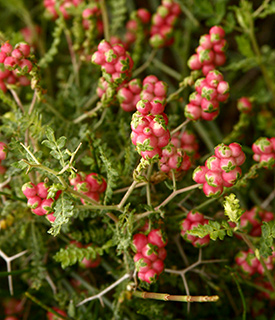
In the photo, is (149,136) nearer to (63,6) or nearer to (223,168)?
(223,168)

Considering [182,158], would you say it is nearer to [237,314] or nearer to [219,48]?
[219,48]

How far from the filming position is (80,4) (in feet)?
3.38

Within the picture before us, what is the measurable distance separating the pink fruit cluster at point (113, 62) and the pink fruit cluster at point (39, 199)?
0.27 meters

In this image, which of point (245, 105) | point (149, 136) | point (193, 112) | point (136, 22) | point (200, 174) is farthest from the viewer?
point (136, 22)

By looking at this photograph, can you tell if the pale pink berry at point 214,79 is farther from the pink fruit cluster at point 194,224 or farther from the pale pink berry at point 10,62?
the pale pink berry at point 10,62

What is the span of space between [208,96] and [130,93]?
0.57 feet

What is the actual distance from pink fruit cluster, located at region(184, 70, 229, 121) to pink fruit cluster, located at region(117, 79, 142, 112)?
120mm

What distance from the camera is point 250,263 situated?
87cm

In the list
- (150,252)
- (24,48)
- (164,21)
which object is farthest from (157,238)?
(164,21)

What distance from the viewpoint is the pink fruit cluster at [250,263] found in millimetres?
870

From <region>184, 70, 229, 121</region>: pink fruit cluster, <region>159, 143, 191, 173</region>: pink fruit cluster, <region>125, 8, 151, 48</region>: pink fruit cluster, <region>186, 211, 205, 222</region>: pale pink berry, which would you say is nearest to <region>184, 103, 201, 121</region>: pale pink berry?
<region>184, 70, 229, 121</region>: pink fruit cluster

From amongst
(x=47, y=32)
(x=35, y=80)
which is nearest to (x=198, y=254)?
(x=35, y=80)

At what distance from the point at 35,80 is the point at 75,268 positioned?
501 mm

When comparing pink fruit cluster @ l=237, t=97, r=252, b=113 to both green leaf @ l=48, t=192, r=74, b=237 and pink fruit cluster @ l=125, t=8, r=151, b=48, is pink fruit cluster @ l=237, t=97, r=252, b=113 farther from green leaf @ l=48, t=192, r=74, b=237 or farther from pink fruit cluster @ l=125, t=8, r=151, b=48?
green leaf @ l=48, t=192, r=74, b=237
